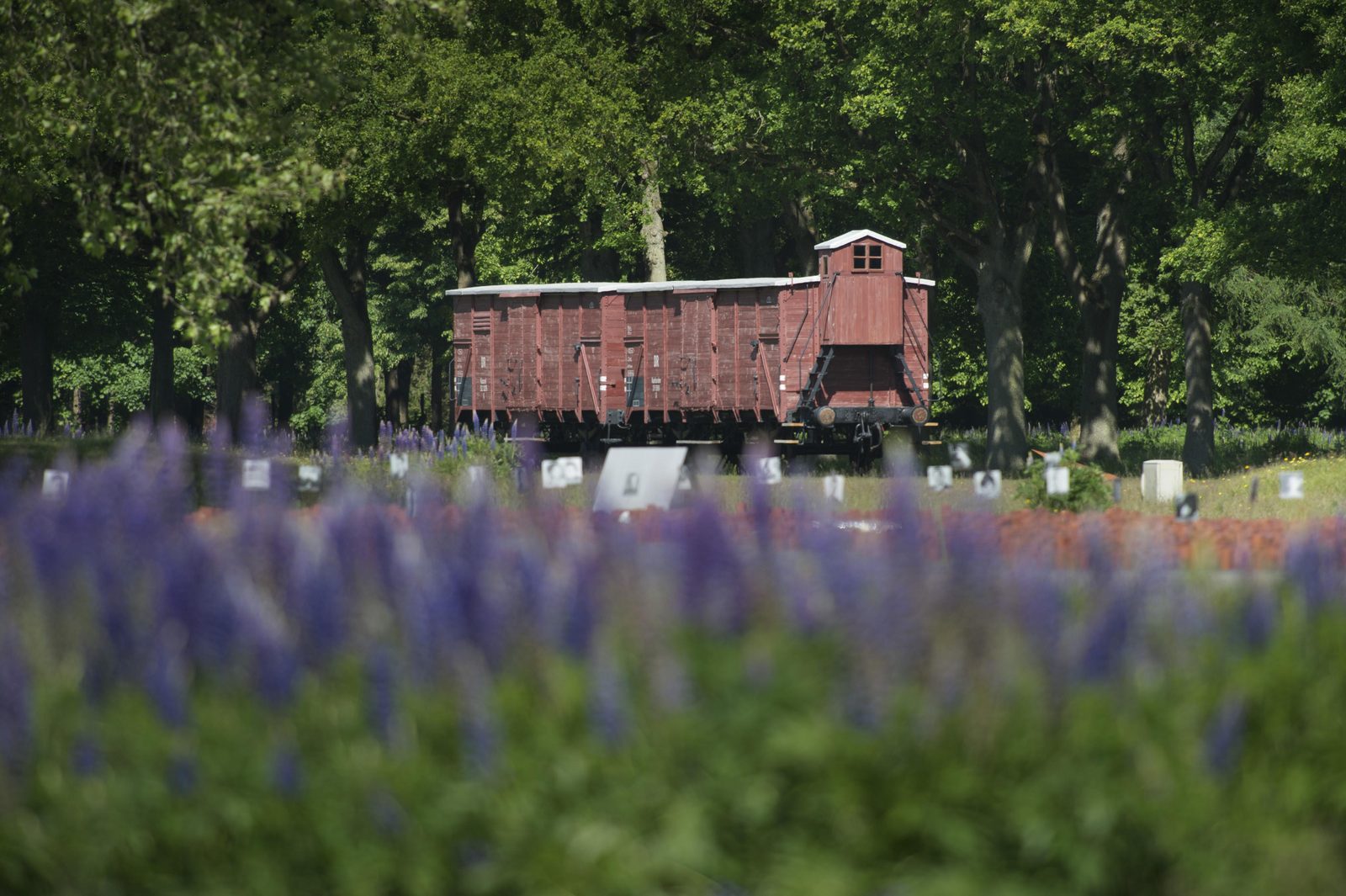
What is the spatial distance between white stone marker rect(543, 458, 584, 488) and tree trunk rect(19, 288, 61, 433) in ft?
93.7

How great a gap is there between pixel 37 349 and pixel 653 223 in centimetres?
1517

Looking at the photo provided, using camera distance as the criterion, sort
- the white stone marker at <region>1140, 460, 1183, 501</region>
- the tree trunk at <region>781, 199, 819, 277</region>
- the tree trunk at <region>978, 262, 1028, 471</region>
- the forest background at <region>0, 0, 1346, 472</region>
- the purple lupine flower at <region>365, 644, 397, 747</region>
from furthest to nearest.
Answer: the tree trunk at <region>781, 199, 819, 277</region>
the tree trunk at <region>978, 262, 1028, 471</region>
the white stone marker at <region>1140, 460, 1183, 501</region>
the forest background at <region>0, 0, 1346, 472</region>
the purple lupine flower at <region>365, 644, 397, 747</region>

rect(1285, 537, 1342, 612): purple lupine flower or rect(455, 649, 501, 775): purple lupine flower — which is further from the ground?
rect(1285, 537, 1342, 612): purple lupine flower

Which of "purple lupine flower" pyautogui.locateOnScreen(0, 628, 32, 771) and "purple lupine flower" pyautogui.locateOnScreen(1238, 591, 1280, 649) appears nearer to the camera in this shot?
"purple lupine flower" pyautogui.locateOnScreen(0, 628, 32, 771)

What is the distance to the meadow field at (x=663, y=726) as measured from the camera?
13.5ft

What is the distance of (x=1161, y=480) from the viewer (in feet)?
59.0

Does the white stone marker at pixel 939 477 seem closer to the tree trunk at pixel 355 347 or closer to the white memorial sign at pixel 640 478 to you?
the white memorial sign at pixel 640 478

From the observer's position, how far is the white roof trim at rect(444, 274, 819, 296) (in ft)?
106

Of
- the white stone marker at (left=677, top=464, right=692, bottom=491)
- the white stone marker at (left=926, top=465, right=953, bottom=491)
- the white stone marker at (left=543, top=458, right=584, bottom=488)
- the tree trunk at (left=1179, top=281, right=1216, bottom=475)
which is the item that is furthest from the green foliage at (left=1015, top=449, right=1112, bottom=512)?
the tree trunk at (left=1179, top=281, right=1216, bottom=475)

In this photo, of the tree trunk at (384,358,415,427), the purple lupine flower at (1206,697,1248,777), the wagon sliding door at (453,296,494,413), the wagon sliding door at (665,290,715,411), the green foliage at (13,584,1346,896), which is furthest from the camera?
the tree trunk at (384,358,415,427)

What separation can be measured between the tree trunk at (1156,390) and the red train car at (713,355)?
19.3 metres

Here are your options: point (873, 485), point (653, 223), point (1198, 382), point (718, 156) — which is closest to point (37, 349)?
point (653, 223)

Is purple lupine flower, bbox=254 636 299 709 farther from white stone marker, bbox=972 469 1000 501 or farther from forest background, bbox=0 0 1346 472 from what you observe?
forest background, bbox=0 0 1346 472

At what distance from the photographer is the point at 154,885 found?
13.8ft
